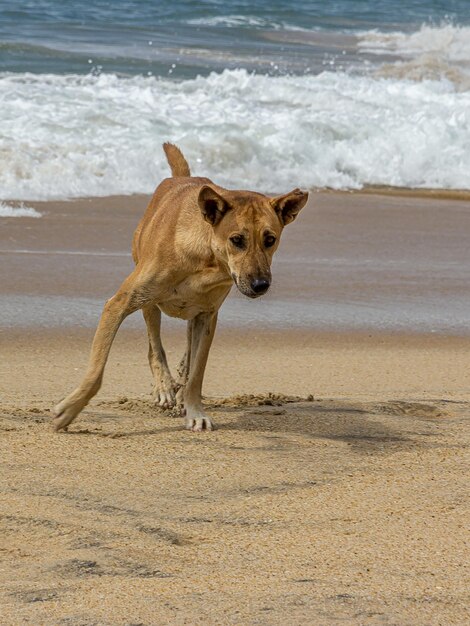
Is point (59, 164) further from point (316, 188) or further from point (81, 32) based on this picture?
point (81, 32)

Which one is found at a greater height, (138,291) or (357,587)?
(138,291)

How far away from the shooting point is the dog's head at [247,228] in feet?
18.2

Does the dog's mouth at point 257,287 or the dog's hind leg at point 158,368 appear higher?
the dog's mouth at point 257,287

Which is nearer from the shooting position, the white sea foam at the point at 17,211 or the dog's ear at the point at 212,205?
the dog's ear at the point at 212,205

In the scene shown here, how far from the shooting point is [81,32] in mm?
25578

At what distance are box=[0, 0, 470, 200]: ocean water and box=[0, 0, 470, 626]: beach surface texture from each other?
2.1 inches

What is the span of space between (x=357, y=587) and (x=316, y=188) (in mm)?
11386

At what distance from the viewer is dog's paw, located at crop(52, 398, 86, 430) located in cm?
597

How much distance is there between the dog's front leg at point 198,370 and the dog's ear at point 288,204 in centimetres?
77

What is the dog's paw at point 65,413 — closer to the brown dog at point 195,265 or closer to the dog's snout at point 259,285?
the brown dog at point 195,265

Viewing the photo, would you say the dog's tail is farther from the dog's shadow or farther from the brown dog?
the dog's shadow

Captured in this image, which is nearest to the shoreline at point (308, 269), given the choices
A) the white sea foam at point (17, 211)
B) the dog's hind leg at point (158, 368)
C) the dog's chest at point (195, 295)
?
the white sea foam at point (17, 211)

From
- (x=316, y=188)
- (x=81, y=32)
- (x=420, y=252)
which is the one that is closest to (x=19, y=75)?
(x=316, y=188)

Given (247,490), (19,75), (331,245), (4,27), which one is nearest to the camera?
(247,490)
